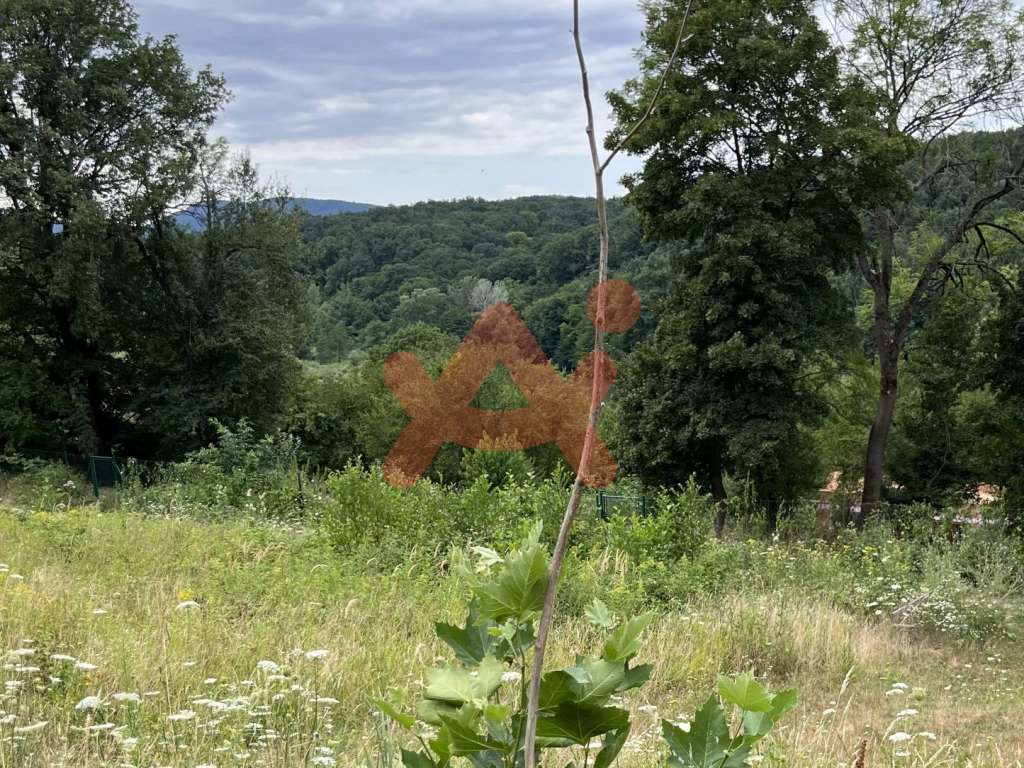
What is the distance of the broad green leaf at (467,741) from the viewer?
1.18m

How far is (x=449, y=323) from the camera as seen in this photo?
65.6 meters

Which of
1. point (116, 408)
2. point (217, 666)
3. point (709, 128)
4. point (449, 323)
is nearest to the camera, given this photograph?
point (217, 666)

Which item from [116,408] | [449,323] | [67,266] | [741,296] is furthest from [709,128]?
[449,323]

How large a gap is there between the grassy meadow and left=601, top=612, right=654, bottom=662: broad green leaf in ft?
1.14

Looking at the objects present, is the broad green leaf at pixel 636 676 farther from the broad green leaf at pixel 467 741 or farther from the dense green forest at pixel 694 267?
the dense green forest at pixel 694 267

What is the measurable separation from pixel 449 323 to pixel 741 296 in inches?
1918

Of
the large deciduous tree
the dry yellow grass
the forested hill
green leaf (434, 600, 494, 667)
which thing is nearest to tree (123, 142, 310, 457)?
the large deciduous tree

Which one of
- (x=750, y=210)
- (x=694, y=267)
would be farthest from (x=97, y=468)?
(x=750, y=210)

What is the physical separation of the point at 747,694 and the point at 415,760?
1.56 ft

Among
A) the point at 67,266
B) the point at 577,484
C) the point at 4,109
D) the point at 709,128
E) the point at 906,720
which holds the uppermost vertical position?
the point at 4,109

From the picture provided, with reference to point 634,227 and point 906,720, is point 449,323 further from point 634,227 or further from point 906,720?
point 906,720

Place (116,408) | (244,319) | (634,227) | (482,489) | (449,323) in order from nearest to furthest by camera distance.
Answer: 1. (482,489)
2. (634,227)
3. (244,319)
4. (116,408)
5. (449,323)

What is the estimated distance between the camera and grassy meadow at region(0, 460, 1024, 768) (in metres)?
2.96

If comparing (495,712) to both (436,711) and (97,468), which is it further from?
(97,468)
